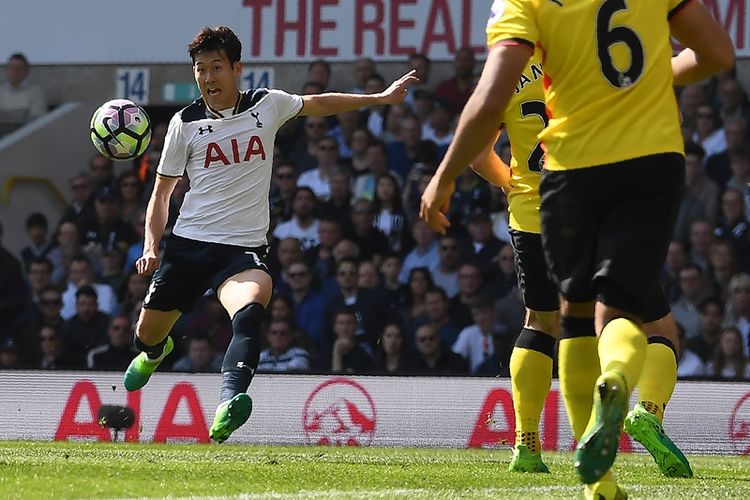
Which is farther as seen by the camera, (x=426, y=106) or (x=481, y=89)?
(x=426, y=106)

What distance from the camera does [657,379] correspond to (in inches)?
264

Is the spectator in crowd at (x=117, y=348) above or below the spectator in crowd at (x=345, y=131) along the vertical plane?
below

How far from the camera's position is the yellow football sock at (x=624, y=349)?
450cm

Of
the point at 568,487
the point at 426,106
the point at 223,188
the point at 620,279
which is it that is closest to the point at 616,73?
the point at 620,279

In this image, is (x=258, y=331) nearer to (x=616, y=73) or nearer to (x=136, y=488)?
(x=136, y=488)

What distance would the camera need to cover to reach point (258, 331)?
23.5ft

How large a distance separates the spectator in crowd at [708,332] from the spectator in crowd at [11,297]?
641 centimetres

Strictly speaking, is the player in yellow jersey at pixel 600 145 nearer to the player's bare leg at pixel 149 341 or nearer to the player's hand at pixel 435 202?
the player's hand at pixel 435 202

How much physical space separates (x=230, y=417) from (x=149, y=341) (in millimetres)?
1832

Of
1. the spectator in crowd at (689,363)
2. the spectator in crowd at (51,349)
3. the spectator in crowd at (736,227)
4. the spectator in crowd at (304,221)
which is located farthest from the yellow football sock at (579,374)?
the spectator in crowd at (51,349)

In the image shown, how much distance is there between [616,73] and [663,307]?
238 cm

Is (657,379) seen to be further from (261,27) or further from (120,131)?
(261,27)

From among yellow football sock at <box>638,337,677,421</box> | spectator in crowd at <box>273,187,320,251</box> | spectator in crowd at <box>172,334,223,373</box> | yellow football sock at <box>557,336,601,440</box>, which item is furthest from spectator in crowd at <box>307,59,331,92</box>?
yellow football sock at <box>557,336,601,440</box>

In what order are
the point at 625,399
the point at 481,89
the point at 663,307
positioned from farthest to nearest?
the point at 663,307, the point at 481,89, the point at 625,399
